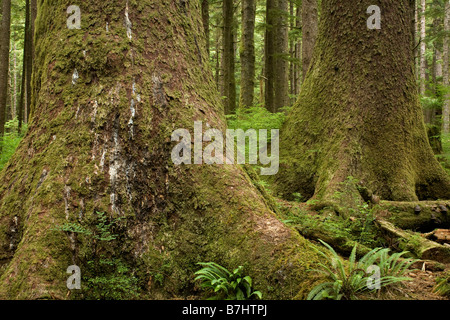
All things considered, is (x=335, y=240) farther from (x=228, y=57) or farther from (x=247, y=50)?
(x=228, y=57)

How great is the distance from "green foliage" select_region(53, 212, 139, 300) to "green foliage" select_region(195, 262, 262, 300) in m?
0.64

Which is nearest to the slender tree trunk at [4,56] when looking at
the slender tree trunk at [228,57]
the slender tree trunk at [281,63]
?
the slender tree trunk at [228,57]

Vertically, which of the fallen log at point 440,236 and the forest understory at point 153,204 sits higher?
the forest understory at point 153,204

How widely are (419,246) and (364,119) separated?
2667 millimetres

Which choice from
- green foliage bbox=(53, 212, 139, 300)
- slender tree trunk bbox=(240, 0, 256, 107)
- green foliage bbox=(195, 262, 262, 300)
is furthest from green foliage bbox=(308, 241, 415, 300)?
slender tree trunk bbox=(240, 0, 256, 107)

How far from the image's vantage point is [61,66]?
3.43 m

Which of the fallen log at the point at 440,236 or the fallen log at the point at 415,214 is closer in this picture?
the fallen log at the point at 440,236

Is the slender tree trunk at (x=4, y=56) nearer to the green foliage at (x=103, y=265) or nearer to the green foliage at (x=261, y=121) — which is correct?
the green foliage at (x=261, y=121)

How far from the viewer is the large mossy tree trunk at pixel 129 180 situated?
274cm

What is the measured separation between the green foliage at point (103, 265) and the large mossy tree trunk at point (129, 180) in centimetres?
Answer: 6

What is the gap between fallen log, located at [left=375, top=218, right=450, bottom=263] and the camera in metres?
3.85

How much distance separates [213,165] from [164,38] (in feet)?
5.05

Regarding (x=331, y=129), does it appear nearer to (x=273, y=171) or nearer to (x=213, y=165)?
(x=273, y=171)
